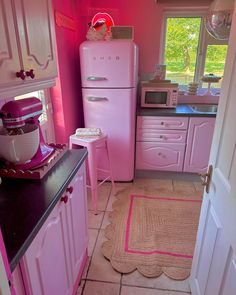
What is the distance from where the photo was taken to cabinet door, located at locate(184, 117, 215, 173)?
2.57 meters

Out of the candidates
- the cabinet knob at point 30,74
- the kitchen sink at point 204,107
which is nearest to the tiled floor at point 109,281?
the cabinet knob at point 30,74

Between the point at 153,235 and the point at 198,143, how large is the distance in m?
1.24

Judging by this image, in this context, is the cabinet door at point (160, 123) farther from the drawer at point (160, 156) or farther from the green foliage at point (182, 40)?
the green foliage at point (182, 40)

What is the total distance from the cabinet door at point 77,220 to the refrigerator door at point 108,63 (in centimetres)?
127

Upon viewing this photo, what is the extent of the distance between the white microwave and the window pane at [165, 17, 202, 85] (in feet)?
1.70

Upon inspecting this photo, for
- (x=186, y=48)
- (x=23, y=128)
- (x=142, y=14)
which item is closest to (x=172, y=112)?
(x=186, y=48)

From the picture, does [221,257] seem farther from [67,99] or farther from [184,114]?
[67,99]

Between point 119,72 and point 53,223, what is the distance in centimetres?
177

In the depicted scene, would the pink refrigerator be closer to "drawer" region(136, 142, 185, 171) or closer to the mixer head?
"drawer" region(136, 142, 185, 171)

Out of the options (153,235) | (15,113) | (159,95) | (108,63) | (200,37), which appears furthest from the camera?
(200,37)

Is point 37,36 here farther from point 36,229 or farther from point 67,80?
point 67,80

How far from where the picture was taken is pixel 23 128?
120 centimetres

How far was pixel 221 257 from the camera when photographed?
100 cm

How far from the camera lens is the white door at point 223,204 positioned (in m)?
0.91
